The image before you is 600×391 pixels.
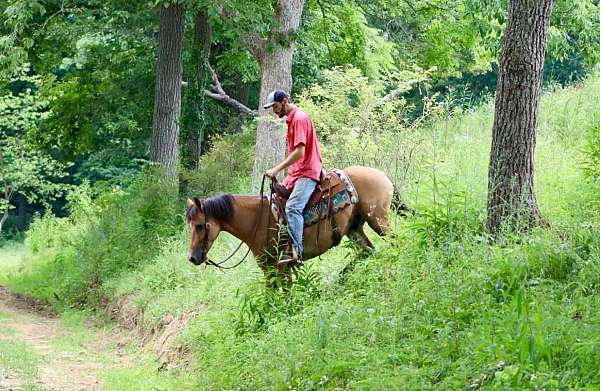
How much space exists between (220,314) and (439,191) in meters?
3.09

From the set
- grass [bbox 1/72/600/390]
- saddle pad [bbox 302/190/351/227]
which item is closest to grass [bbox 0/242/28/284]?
grass [bbox 1/72/600/390]

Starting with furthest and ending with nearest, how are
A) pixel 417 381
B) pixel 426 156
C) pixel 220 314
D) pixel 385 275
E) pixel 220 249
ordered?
pixel 220 249 → pixel 426 156 → pixel 220 314 → pixel 385 275 → pixel 417 381

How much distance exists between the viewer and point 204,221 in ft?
35.9

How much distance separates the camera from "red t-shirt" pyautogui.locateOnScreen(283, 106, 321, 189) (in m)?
10.4

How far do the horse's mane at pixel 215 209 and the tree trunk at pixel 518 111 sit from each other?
343 centimetres

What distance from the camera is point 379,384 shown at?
6887 millimetres

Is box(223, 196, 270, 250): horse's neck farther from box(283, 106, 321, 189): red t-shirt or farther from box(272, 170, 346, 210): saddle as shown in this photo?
box(283, 106, 321, 189): red t-shirt

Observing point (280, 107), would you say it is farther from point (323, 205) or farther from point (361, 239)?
point (361, 239)

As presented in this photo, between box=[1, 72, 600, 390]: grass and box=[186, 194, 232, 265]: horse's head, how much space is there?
0.72 meters

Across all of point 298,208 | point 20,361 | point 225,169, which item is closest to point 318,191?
point 298,208

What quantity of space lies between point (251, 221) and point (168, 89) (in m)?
9.90

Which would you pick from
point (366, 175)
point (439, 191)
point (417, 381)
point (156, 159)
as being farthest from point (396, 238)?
point (156, 159)

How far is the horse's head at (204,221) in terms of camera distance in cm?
1093

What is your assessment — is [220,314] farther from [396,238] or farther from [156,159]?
[156,159]
